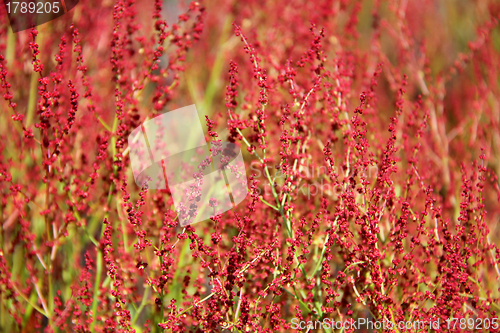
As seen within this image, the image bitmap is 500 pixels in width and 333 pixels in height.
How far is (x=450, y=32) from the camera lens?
513 centimetres

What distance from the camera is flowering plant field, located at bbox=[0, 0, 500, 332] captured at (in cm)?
177

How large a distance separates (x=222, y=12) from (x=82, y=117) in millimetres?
2762

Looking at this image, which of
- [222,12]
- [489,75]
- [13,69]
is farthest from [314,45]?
[222,12]

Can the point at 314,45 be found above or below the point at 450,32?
above

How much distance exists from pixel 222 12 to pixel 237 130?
3.37 metres

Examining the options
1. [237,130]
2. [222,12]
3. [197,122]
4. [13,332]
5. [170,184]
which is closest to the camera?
[237,130]

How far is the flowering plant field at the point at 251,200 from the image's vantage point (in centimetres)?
177

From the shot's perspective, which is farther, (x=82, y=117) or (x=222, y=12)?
(x=222, y=12)

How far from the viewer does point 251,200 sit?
5.72ft

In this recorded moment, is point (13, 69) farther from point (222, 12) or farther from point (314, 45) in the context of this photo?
point (222, 12)

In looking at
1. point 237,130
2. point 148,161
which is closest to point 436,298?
point 237,130

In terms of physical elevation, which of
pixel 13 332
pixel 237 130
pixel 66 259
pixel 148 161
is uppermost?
pixel 237 130

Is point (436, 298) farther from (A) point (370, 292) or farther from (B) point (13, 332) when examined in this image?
(B) point (13, 332)

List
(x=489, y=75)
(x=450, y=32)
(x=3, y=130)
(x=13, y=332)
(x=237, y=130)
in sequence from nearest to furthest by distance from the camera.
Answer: (x=237, y=130) → (x=13, y=332) → (x=3, y=130) → (x=489, y=75) → (x=450, y=32)
